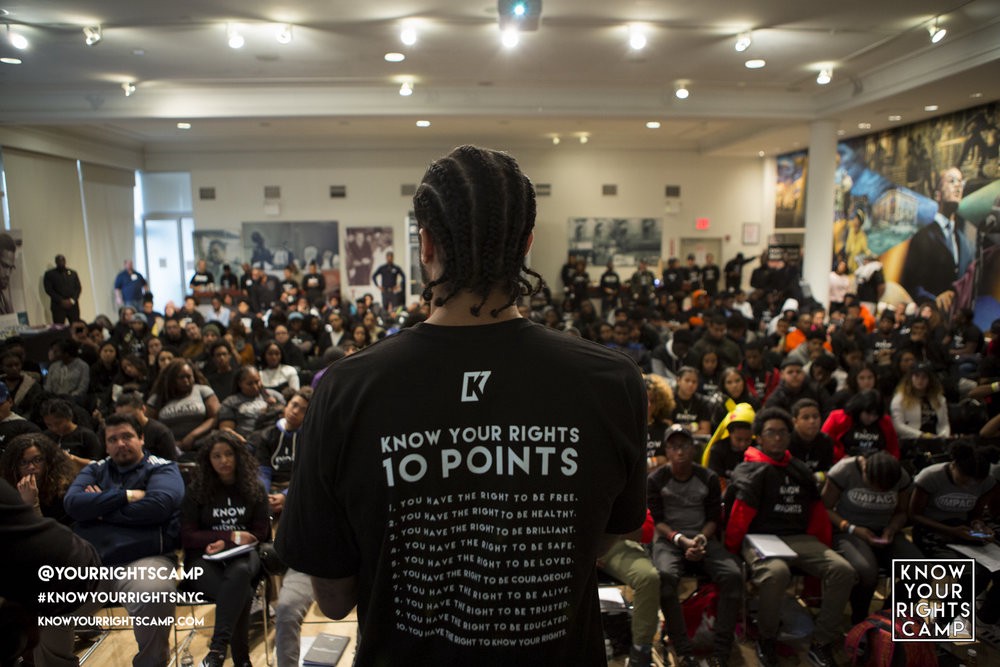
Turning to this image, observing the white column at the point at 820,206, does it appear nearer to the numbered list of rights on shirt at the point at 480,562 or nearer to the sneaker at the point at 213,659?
the sneaker at the point at 213,659

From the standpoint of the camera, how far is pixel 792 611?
3637mm

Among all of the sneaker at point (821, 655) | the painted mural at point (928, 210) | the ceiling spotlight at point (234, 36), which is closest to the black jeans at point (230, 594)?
the sneaker at point (821, 655)

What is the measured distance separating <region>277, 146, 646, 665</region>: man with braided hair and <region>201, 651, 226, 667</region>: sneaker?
9.49 feet

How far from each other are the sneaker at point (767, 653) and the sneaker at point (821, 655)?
0.19 metres

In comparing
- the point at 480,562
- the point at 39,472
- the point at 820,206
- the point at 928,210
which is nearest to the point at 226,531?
the point at 39,472

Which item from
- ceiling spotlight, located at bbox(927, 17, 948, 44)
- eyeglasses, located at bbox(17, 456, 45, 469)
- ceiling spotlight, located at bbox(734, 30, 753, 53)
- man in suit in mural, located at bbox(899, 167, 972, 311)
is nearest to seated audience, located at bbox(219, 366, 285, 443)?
eyeglasses, located at bbox(17, 456, 45, 469)

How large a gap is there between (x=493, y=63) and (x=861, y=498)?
708 centimetres

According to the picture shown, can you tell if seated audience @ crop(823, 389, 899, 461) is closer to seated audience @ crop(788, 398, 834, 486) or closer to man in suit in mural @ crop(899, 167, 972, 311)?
seated audience @ crop(788, 398, 834, 486)

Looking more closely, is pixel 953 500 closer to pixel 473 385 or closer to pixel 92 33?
pixel 473 385

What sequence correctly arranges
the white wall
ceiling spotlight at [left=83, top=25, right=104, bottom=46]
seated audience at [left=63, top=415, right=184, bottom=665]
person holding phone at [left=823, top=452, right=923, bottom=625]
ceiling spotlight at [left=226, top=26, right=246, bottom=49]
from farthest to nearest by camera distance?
the white wall, ceiling spotlight at [left=226, top=26, right=246, bottom=49], ceiling spotlight at [left=83, top=25, right=104, bottom=46], person holding phone at [left=823, top=452, right=923, bottom=625], seated audience at [left=63, top=415, right=184, bottom=665]

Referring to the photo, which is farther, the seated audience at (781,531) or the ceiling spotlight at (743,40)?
the ceiling spotlight at (743,40)

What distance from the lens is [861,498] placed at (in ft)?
12.9

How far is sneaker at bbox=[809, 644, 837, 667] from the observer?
11.3ft

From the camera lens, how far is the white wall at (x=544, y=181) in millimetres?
15555
